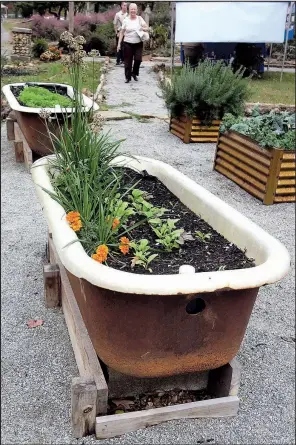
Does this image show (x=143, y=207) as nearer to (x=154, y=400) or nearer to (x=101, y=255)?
(x=101, y=255)

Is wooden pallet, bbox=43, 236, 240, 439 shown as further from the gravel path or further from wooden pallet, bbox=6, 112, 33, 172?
the gravel path

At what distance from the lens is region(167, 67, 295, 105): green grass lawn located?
8.18 metres

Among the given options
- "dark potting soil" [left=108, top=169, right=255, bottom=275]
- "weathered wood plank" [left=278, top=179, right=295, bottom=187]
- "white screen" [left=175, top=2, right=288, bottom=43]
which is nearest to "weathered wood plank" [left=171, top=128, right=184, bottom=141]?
"weathered wood plank" [left=278, top=179, right=295, bottom=187]

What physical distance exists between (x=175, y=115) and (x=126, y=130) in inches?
24.9

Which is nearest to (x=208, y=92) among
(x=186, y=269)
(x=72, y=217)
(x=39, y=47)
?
(x=72, y=217)

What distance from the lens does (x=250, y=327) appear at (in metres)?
2.32

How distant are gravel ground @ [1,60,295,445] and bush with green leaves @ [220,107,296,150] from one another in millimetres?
819

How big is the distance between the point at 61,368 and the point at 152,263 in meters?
0.58

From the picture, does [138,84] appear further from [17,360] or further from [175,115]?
[17,360]

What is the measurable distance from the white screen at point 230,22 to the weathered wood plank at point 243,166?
152 inches

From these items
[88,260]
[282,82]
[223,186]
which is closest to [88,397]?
[88,260]

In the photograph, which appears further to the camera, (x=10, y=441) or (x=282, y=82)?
(x=282, y=82)

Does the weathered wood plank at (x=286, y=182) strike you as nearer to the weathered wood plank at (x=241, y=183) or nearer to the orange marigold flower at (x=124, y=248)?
the weathered wood plank at (x=241, y=183)

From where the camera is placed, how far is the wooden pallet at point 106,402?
157cm
